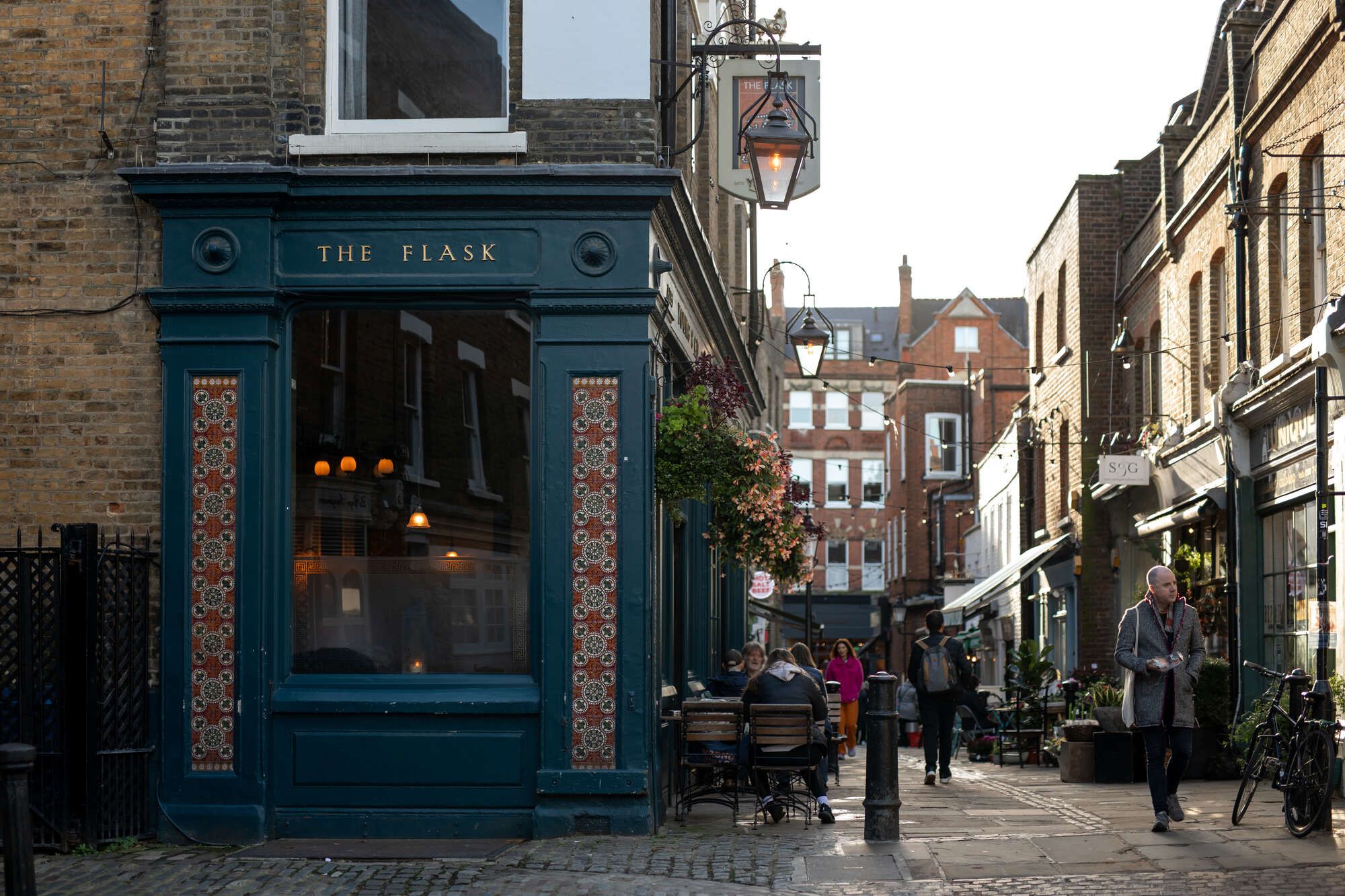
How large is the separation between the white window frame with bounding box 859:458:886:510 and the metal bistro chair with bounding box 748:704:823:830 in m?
57.0

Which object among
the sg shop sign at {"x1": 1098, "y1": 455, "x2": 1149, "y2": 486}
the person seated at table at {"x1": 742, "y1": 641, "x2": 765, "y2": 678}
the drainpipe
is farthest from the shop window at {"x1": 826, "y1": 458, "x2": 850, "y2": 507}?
the person seated at table at {"x1": 742, "y1": 641, "x2": 765, "y2": 678}

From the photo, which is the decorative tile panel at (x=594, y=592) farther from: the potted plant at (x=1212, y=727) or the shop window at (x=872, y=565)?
the shop window at (x=872, y=565)

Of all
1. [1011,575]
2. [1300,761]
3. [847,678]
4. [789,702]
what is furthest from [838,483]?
[1300,761]

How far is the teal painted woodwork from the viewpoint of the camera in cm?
1120

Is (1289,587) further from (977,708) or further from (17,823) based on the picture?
(17,823)

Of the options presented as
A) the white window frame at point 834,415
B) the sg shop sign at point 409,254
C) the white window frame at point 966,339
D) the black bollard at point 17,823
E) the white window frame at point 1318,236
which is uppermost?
the white window frame at point 966,339

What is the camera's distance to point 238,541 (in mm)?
11297

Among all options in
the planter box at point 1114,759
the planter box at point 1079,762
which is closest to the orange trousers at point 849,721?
the planter box at point 1079,762

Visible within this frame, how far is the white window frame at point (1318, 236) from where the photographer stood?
14.9m

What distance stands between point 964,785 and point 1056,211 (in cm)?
1387

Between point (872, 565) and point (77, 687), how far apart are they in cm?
5939

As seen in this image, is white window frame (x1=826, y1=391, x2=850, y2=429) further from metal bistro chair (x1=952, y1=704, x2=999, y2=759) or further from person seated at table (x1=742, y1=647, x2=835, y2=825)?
person seated at table (x1=742, y1=647, x2=835, y2=825)

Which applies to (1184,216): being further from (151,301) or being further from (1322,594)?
(151,301)

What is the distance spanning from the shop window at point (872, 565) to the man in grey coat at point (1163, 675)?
57.4m
